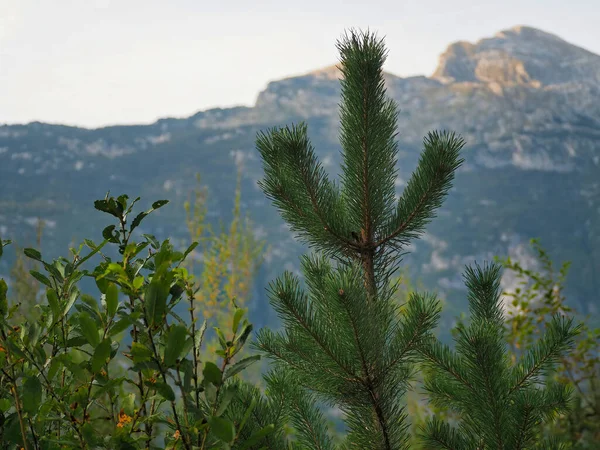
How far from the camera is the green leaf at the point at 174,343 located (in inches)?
42.8

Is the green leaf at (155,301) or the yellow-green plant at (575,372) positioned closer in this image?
the green leaf at (155,301)

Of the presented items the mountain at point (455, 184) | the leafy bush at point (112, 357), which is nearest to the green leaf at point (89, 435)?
the leafy bush at point (112, 357)

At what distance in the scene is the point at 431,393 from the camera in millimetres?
2539

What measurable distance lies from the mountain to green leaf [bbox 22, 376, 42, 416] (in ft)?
449

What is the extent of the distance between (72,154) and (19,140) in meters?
13.0

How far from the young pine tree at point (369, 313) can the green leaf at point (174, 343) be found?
897 mm

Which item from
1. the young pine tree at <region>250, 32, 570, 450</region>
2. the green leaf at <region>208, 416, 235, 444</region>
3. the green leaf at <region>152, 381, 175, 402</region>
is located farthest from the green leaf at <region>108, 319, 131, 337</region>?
the young pine tree at <region>250, 32, 570, 450</region>

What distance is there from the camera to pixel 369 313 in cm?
199

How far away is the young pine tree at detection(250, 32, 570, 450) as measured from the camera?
83.5 inches

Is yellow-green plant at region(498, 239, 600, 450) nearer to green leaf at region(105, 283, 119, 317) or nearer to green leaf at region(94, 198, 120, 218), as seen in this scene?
green leaf at region(94, 198, 120, 218)

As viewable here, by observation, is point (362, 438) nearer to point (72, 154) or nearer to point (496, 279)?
point (496, 279)

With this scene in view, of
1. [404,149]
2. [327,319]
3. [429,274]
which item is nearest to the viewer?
[327,319]

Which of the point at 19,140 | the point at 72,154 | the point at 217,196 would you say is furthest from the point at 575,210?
the point at 19,140

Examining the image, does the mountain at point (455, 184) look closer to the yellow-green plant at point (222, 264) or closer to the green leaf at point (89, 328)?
the yellow-green plant at point (222, 264)
